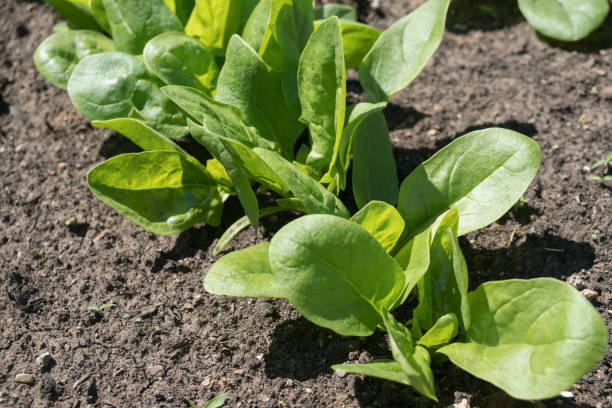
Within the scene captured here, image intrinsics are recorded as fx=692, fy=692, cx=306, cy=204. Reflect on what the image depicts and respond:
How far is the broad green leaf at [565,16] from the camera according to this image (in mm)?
2375

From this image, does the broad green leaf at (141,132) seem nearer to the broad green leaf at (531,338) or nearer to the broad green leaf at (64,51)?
the broad green leaf at (64,51)

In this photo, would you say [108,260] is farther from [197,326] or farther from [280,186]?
[280,186]

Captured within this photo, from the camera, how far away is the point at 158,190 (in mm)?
1941

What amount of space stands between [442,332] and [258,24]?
3.27ft

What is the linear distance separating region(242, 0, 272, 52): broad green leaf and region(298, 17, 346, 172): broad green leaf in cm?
21

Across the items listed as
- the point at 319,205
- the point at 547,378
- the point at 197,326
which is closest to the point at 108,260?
the point at 197,326

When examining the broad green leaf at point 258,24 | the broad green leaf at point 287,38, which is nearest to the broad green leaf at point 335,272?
the broad green leaf at point 287,38

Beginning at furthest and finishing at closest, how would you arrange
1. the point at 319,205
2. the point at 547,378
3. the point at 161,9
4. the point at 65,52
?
the point at 65,52 → the point at 161,9 → the point at 319,205 → the point at 547,378

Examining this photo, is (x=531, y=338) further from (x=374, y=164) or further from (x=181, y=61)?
(x=181, y=61)

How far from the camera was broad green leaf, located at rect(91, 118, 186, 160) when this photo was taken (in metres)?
1.86

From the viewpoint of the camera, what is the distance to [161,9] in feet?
6.89

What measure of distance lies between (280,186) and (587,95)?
1.11 metres

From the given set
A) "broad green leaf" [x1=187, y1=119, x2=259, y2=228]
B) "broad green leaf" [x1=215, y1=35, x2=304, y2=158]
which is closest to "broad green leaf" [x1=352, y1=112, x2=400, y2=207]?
"broad green leaf" [x1=215, y1=35, x2=304, y2=158]

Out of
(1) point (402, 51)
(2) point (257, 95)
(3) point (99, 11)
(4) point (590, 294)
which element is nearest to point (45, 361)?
(2) point (257, 95)
